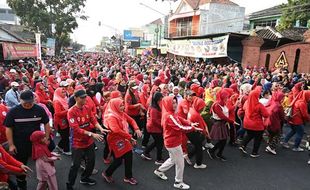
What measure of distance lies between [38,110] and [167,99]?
2.08 m

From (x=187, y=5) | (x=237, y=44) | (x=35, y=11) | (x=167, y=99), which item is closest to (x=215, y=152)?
(x=167, y=99)

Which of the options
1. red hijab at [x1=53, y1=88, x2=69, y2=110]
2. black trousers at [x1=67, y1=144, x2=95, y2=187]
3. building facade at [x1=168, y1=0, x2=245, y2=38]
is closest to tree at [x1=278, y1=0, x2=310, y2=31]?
building facade at [x1=168, y1=0, x2=245, y2=38]

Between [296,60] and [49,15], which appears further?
[49,15]

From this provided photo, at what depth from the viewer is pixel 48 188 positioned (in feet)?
13.1

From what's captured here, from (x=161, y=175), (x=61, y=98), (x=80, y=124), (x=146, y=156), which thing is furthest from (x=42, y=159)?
(x=146, y=156)

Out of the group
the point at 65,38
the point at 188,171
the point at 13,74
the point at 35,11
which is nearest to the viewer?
the point at 188,171

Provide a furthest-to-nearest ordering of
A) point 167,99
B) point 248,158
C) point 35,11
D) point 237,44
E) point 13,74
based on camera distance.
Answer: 1. point 35,11
2. point 237,44
3. point 13,74
4. point 248,158
5. point 167,99

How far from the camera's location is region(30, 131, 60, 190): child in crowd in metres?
3.54

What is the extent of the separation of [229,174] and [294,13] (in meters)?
16.4

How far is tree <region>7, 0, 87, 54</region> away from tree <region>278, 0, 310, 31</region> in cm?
2803

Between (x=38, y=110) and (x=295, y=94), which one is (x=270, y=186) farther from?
(x=38, y=110)

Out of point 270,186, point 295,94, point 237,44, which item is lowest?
point 270,186

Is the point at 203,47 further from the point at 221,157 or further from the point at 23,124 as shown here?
the point at 23,124

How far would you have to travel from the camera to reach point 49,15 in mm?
34375
